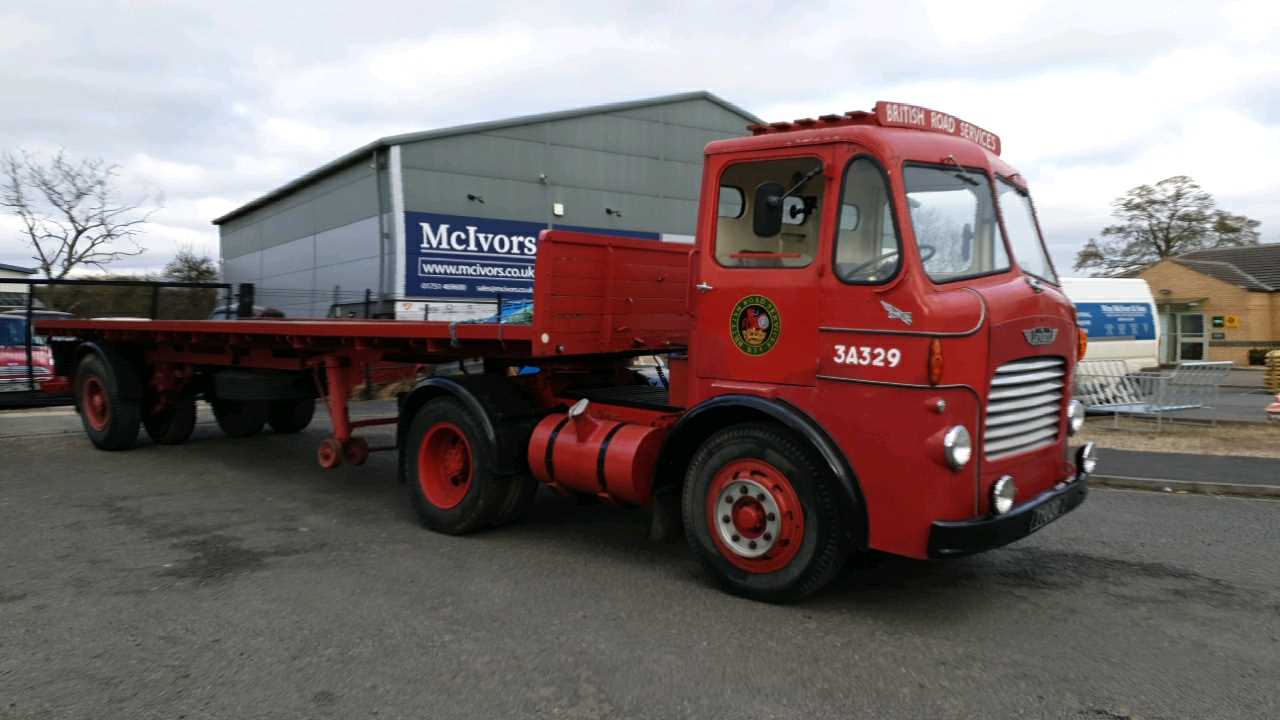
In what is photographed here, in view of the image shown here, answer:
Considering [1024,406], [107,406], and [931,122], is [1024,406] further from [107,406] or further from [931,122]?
[107,406]

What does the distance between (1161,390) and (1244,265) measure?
93.4 ft

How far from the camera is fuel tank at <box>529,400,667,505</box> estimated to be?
17.3 ft

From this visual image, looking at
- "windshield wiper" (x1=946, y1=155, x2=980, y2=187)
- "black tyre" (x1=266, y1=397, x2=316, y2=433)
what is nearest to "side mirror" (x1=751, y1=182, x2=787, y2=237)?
"windshield wiper" (x1=946, y1=155, x2=980, y2=187)

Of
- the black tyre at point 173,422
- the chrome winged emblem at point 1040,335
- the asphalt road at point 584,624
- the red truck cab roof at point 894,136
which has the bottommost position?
the asphalt road at point 584,624

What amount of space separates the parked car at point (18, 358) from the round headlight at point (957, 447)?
11192 mm

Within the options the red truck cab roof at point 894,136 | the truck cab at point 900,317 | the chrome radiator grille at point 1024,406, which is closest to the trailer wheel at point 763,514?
the truck cab at point 900,317

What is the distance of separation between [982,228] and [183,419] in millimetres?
9344

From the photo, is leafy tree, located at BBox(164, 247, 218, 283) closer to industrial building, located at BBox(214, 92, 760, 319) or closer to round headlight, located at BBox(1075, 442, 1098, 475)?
industrial building, located at BBox(214, 92, 760, 319)

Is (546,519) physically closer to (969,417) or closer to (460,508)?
(460,508)

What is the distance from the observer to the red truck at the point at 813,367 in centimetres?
424

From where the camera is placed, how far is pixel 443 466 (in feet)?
21.5

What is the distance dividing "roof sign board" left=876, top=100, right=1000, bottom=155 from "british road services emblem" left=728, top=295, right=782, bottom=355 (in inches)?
45.0

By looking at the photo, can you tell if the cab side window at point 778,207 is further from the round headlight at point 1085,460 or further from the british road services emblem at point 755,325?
the round headlight at point 1085,460

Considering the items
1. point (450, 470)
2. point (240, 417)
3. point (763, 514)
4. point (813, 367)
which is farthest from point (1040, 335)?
point (240, 417)
